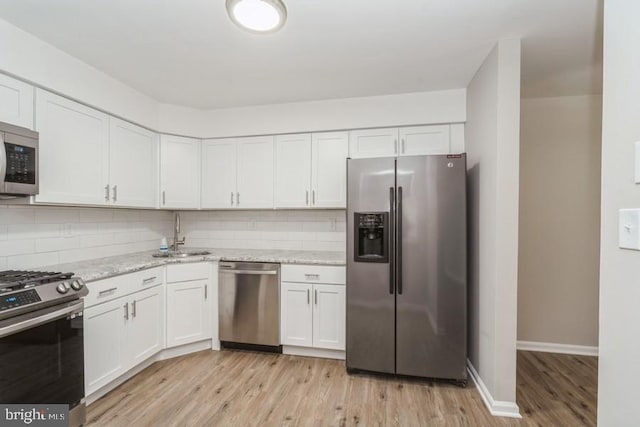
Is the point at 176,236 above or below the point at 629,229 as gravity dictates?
below

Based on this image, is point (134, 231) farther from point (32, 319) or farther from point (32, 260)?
point (32, 319)

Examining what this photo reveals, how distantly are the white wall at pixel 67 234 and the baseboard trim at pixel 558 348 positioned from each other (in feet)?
13.1

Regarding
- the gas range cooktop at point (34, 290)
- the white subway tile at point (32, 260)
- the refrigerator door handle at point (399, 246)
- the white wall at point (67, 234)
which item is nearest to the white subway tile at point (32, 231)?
the white wall at point (67, 234)

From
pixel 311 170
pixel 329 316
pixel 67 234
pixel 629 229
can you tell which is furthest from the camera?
pixel 311 170

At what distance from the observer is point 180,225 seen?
3.62 meters

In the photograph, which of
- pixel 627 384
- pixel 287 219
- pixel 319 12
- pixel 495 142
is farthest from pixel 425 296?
pixel 319 12

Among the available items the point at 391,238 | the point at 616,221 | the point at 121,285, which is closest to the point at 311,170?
the point at 391,238

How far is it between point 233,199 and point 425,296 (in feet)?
6.99

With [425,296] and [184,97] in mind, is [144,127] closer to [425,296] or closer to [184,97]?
[184,97]

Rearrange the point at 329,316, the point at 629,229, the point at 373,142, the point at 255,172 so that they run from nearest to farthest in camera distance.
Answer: the point at 629,229 → the point at 329,316 → the point at 373,142 → the point at 255,172

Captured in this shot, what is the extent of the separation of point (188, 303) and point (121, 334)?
62 cm

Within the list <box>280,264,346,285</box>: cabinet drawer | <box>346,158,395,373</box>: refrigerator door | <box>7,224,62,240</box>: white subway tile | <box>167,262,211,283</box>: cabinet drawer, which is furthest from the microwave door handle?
<box>346,158,395,373</box>: refrigerator door

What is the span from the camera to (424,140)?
9.35 ft

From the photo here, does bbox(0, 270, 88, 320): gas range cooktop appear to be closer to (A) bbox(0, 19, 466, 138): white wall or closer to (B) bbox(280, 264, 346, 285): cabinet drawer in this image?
(A) bbox(0, 19, 466, 138): white wall
